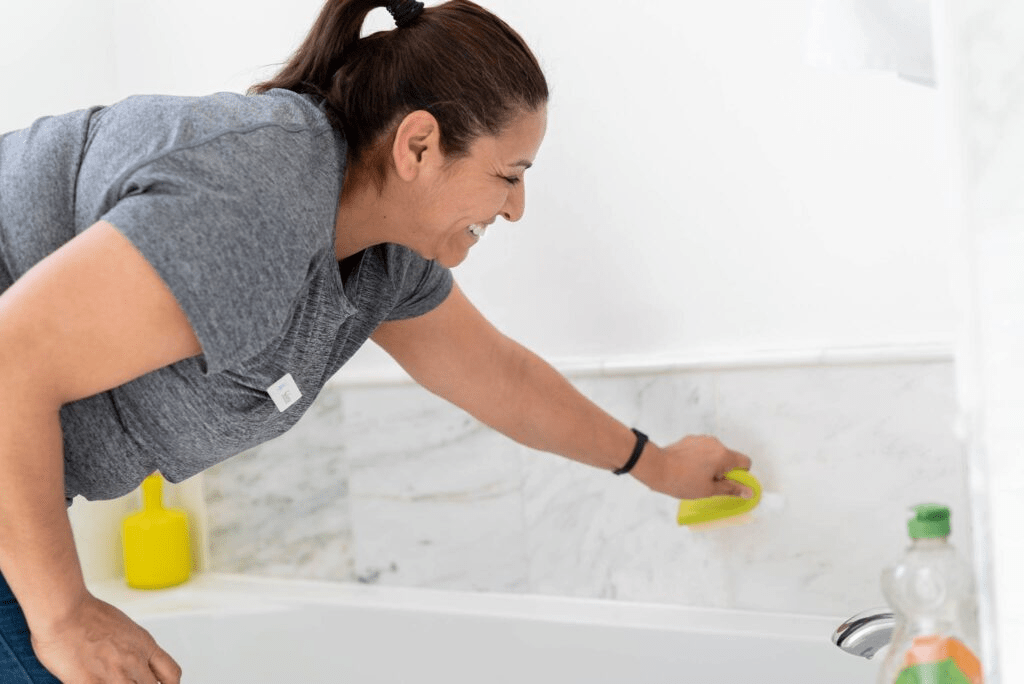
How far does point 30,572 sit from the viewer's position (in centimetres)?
87

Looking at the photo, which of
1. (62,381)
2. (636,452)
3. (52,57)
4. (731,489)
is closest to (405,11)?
(62,381)

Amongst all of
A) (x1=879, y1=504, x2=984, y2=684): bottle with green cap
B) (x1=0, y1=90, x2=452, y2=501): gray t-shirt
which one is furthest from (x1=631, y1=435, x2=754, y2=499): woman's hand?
(x1=879, y1=504, x2=984, y2=684): bottle with green cap

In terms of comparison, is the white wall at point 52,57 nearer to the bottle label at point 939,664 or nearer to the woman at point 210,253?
the woman at point 210,253

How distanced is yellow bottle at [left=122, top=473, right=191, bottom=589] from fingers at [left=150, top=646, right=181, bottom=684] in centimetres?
92

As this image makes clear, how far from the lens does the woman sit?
2.69ft

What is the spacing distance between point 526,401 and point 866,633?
60 centimetres

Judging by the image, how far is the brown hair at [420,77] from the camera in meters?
1.05

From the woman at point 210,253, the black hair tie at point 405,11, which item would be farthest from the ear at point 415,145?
the black hair tie at point 405,11

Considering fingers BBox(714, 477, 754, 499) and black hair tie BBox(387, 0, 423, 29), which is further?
fingers BBox(714, 477, 754, 499)

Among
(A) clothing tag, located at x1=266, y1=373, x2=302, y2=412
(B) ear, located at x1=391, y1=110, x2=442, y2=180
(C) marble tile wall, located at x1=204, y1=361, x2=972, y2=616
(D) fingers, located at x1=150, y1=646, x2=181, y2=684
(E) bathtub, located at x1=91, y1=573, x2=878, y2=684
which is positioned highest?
(B) ear, located at x1=391, y1=110, x2=442, y2=180

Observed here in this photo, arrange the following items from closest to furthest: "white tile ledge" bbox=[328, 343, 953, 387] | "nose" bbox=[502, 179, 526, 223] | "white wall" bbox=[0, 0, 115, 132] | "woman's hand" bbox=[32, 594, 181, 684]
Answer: "woman's hand" bbox=[32, 594, 181, 684] → "nose" bbox=[502, 179, 526, 223] → "white tile ledge" bbox=[328, 343, 953, 387] → "white wall" bbox=[0, 0, 115, 132]

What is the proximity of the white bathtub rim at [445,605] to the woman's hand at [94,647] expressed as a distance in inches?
27.5

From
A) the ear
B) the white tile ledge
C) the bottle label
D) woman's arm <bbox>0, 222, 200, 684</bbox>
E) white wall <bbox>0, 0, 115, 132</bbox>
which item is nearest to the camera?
the bottle label

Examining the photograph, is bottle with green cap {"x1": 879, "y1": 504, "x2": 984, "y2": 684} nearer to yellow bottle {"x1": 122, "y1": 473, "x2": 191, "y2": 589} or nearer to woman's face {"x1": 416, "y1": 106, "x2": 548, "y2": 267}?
woman's face {"x1": 416, "y1": 106, "x2": 548, "y2": 267}
